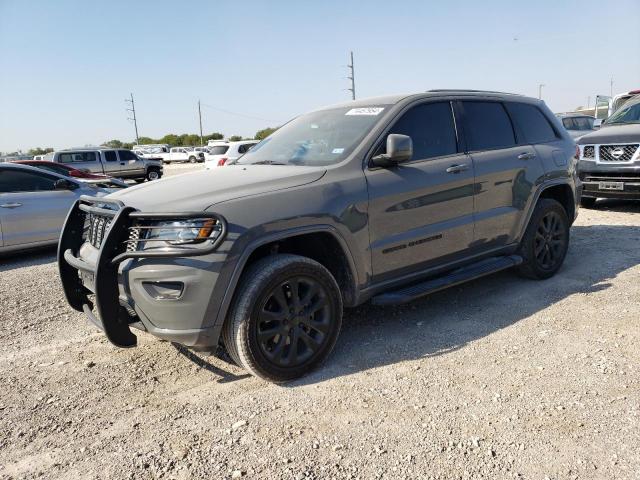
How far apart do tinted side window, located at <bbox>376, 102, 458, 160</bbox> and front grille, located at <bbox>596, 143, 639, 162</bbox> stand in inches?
205

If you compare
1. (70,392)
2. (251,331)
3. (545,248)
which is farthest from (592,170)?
(70,392)

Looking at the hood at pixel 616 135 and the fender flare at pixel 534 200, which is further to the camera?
the hood at pixel 616 135

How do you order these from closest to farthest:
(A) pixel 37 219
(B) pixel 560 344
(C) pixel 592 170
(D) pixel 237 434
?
1. (D) pixel 237 434
2. (B) pixel 560 344
3. (A) pixel 37 219
4. (C) pixel 592 170

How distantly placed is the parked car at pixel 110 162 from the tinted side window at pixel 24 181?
14015 mm

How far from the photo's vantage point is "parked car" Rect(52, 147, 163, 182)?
2081cm

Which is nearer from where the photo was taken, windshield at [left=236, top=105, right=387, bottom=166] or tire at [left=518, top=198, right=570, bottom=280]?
windshield at [left=236, top=105, right=387, bottom=166]

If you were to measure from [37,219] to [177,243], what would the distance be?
209 inches

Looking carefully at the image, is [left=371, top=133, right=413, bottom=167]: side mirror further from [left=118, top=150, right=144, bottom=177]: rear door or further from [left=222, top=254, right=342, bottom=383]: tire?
[left=118, top=150, right=144, bottom=177]: rear door

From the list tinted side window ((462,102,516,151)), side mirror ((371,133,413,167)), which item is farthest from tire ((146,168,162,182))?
side mirror ((371,133,413,167))

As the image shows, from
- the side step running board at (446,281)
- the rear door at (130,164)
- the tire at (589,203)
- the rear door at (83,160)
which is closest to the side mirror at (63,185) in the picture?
the side step running board at (446,281)

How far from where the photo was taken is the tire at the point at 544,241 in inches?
191

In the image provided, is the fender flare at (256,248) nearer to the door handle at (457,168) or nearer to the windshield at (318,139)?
the windshield at (318,139)

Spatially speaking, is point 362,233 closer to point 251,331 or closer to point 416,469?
point 251,331

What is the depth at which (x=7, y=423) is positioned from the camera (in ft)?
9.62
